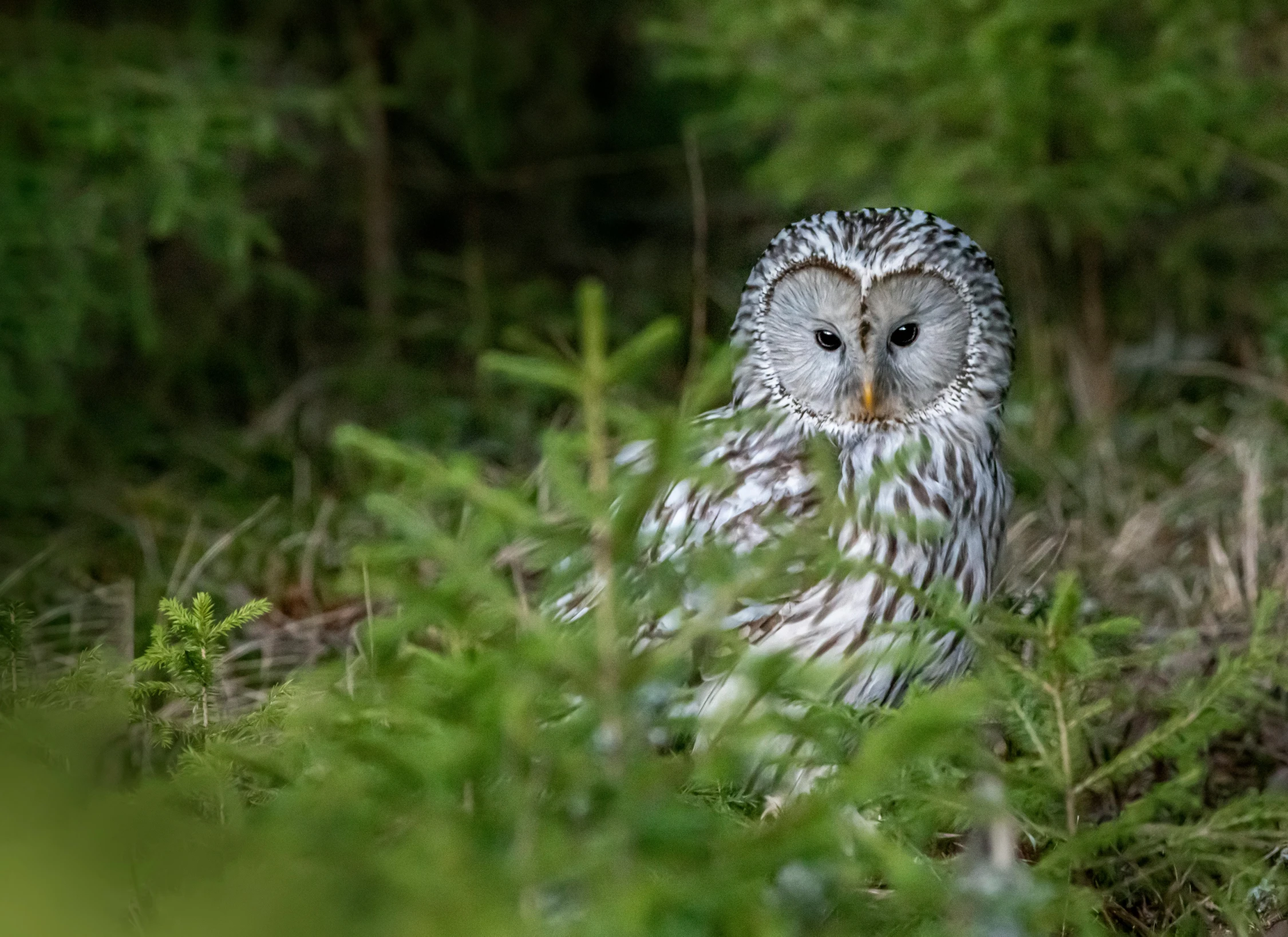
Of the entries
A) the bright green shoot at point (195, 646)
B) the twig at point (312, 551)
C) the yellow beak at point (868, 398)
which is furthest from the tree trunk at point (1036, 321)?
the bright green shoot at point (195, 646)

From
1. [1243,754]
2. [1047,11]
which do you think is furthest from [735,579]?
[1047,11]

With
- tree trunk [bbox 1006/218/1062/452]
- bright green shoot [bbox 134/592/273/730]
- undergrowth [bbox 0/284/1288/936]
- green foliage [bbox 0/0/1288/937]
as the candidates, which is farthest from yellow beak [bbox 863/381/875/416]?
tree trunk [bbox 1006/218/1062/452]

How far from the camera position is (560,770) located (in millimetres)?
1216

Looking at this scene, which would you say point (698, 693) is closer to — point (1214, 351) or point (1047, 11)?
point (1047, 11)

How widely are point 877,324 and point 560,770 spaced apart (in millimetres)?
1784

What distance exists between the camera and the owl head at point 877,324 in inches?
111

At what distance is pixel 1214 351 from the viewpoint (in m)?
5.58

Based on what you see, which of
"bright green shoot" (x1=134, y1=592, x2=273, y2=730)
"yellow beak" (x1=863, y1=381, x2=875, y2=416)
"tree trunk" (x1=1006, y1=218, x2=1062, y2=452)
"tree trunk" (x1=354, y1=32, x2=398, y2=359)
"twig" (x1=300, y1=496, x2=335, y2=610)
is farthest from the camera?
"tree trunk" (x1=354, y1=32, x2=398, y2=359)

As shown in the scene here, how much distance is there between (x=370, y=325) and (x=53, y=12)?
1569 millimetres

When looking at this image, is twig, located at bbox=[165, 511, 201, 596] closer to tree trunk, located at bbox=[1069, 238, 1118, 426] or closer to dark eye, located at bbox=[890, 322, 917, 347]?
dark eye, located at bbox=[890, 322, 917, 347]

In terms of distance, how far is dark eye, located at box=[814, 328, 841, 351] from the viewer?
2900 mm

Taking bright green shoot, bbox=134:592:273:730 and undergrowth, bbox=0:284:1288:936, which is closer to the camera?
undergrowth, bbox=0:284:1288:936

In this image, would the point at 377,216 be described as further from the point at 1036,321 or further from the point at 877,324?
the point at 877,324

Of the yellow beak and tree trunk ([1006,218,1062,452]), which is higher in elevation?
the yellow beak
